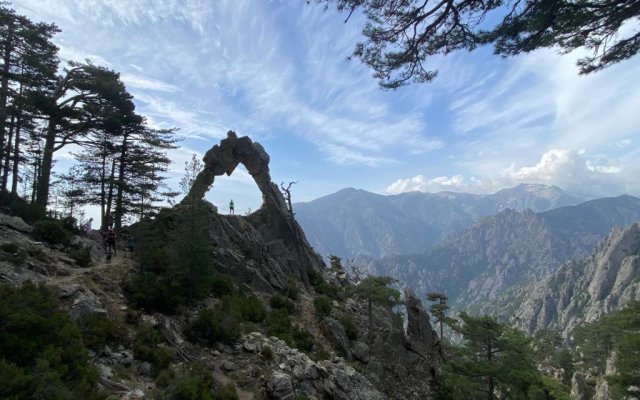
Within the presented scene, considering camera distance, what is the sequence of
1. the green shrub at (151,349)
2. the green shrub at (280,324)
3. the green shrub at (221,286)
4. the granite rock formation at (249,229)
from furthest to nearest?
the granite rock formation at (249,229) → the green shrub at (221,286) → the green shrub at (280,324) → the green shrub at (151,349)

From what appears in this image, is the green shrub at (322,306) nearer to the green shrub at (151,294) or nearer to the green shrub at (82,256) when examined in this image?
the green shrub at (151,294)

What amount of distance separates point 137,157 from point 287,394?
77.0 feet

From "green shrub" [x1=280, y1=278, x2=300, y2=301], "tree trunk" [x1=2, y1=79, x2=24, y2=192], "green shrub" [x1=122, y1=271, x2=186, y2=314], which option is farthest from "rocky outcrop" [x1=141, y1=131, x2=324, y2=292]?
"tree trunk" [x1=2, y1=79, x2=24, y2=192]

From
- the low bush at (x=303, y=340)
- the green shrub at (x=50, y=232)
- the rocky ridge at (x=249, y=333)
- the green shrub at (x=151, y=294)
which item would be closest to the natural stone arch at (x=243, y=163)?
the rocky ridge at (x=249, y=333)

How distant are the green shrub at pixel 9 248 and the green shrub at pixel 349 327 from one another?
19.2 meters

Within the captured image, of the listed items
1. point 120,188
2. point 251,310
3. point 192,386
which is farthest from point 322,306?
point 120,188

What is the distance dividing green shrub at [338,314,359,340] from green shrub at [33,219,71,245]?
706 inches

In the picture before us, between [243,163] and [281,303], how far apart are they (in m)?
17.3

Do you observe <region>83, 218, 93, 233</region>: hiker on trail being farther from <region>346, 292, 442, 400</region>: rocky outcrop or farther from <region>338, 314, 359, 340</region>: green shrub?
<region>346, 292, 442, 400</region>: rocky outcrop

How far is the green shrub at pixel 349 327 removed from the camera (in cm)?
2562

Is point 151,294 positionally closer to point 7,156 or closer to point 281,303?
point 281,303

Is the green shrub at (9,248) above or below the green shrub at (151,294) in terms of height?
above

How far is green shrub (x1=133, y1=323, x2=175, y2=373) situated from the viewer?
11.7m

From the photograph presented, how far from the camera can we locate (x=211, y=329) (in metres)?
15.7
